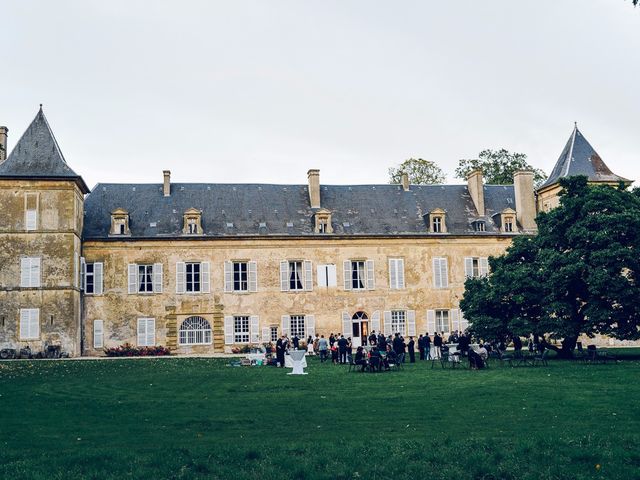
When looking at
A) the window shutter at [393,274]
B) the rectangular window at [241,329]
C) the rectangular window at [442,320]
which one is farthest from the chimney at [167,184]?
the rectangular window at [442,320]

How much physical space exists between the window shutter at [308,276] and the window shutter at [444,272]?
721 centimetres

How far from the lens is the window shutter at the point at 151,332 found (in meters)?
37.3

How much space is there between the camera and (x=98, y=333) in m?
36.9

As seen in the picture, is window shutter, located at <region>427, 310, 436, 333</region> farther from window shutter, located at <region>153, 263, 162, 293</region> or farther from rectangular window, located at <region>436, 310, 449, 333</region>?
window shutter, located at <region>153, 263, 162, 293</region>

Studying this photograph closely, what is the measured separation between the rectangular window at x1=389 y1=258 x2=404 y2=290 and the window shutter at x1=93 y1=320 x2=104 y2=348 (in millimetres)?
15239

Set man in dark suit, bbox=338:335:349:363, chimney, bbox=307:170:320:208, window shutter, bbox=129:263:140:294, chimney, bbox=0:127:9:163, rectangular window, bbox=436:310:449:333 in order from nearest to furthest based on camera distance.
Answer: man in dark suit, bbox=338:335:349:363, window shutter, bbox=129:263:140:294, chimney, bbox=0:127:9:163, rectangular window, bbox=436:310:449:333, chimney, bbox=307:170:320:208

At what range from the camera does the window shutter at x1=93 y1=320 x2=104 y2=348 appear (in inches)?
1449

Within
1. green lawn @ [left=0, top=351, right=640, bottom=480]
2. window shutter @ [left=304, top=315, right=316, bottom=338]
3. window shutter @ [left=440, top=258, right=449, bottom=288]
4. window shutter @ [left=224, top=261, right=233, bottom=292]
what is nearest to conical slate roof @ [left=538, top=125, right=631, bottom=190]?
window shutter @ [left=440, top=258, right=449, bottom=288]

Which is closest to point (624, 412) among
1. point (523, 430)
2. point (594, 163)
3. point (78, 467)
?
point (523, 430)

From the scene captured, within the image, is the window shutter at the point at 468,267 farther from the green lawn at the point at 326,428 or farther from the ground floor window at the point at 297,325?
the green lawn at the point at 326,428

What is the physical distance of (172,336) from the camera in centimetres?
3756

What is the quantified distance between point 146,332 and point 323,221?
11.0 metres

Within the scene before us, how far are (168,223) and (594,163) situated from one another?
2352 cm

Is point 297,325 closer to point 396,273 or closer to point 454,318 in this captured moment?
point 396,273
